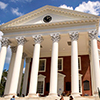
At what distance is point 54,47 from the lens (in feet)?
70.5

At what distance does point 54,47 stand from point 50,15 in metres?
6.16

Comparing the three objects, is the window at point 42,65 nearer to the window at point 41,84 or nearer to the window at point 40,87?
the window at point 41,84

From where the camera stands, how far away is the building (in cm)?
1975

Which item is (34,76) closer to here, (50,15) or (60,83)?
(60,83)

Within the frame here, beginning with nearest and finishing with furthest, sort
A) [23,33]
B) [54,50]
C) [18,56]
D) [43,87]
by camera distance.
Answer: [54,50] < [18,56] < [23,33] < [43,87]

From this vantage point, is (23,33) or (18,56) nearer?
(18,56)

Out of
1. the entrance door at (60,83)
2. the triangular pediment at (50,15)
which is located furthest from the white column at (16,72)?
the entrance door at (60,83)

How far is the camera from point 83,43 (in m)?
26.2

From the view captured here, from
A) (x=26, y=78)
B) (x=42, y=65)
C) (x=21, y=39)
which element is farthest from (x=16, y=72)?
(x=42, y=65)

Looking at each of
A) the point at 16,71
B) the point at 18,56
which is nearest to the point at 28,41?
the point at 18,56

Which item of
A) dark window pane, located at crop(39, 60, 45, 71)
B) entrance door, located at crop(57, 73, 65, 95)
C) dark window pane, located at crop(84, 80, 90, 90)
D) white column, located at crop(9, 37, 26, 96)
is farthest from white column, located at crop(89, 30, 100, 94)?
dark window pane, located at crop(39, 60, 45, 71)

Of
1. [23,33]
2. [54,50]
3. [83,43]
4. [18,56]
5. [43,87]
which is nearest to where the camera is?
[54,50]

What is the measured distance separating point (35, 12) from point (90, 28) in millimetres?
9810

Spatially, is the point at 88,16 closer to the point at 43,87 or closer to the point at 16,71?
the point at 16,71
